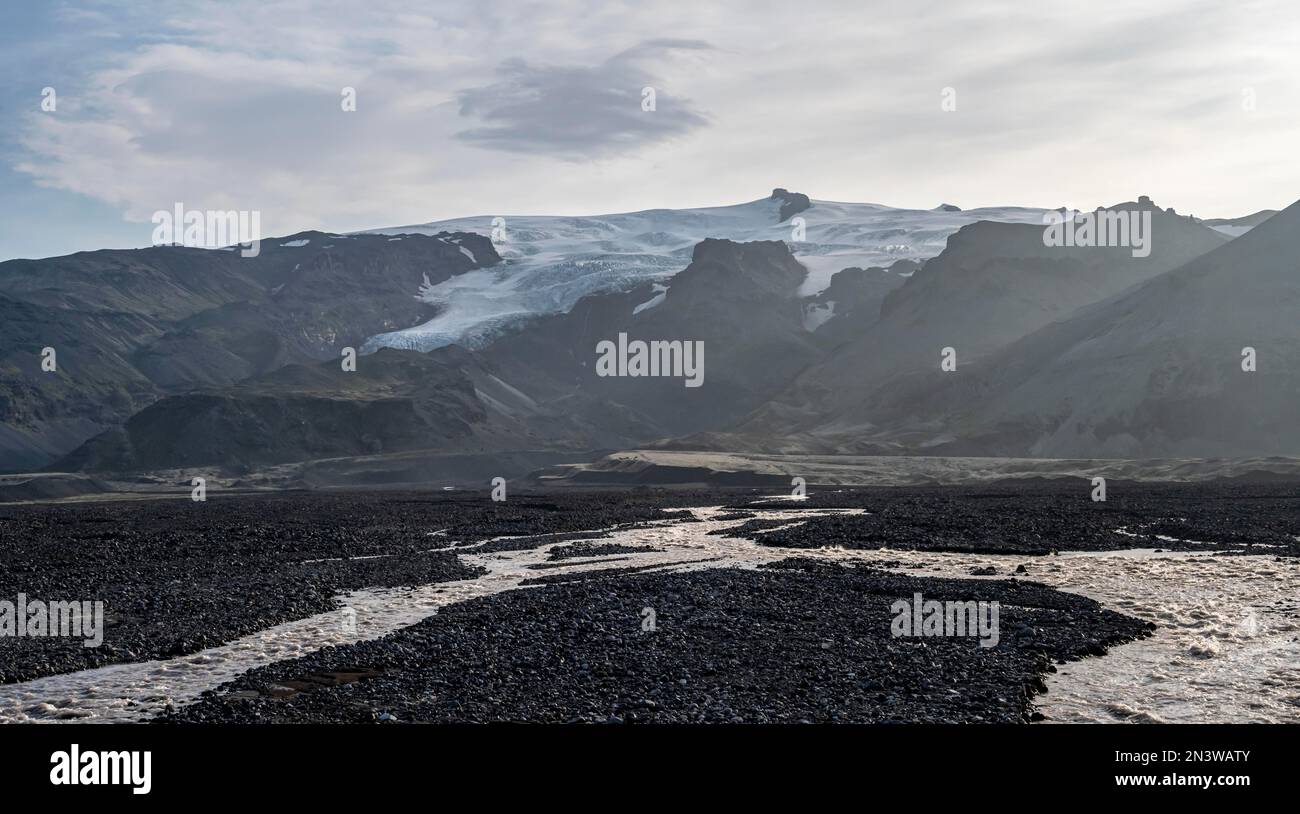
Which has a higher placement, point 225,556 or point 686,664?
point 686,664

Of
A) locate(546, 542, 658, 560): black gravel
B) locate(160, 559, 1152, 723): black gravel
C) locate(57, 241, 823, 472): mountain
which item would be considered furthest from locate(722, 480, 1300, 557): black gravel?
locate(57, 241, 823, 472): mountain

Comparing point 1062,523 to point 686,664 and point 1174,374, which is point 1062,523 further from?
point 1174,374

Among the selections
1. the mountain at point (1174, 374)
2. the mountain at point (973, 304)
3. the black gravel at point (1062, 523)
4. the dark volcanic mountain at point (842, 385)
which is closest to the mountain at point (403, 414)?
the dark volcanic mountain at point (842, 385)

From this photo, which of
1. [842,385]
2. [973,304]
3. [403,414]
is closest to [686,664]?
[403,414]

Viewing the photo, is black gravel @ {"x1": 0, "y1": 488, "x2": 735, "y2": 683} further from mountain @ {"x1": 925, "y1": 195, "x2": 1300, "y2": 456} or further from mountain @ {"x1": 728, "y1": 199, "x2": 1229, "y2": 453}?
mountain @ {"x1": 728, "y1": 199, "x2": 1229, "y2": 453}

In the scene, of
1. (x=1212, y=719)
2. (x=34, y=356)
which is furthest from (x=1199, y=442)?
(x=34, y=356)
